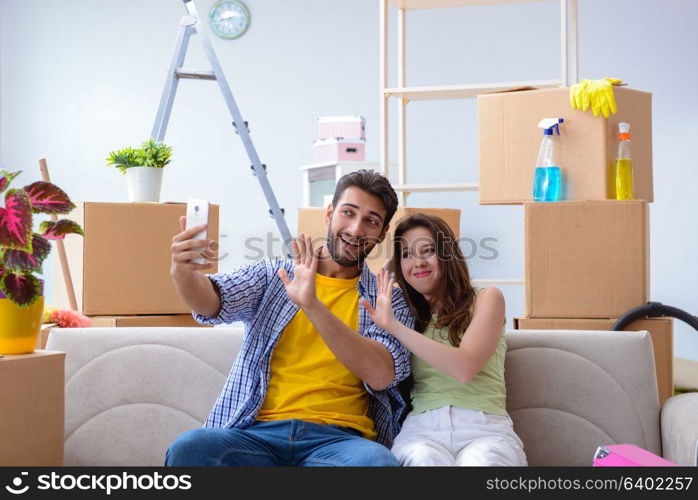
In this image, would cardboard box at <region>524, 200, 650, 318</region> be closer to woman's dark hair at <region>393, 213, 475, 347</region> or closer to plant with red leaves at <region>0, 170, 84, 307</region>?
woman's dark hair at <region>393, 213, 475, 347</region>

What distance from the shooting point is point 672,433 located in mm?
1673

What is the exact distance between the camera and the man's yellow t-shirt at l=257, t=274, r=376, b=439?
1.68 meters

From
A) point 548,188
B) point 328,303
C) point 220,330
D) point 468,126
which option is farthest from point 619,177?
point 468,126

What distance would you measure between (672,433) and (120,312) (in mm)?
1666

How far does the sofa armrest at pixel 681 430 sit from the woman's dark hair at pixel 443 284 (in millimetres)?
472

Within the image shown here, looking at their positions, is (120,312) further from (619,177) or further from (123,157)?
(619,177)

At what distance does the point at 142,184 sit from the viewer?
2.67 m

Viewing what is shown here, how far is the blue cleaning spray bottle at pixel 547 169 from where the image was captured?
2.37 metres

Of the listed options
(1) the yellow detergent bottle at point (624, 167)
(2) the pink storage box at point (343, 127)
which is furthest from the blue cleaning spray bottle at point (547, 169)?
(2) the pink storage box at point (343, 127)

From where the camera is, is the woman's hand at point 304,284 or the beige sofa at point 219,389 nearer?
the woman's hand at point 304,284

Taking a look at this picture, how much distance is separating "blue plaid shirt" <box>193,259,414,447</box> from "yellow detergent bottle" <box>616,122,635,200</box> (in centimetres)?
89

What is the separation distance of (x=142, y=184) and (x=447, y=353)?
55.1 inches

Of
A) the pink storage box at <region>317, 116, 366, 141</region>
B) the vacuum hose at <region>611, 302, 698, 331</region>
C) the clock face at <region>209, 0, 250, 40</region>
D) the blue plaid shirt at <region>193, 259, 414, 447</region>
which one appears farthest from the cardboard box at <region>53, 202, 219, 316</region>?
the clock face at <region>209, 0, 250, 40</region>

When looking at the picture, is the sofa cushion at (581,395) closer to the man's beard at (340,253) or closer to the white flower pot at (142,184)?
the man's beard at (340,253)
